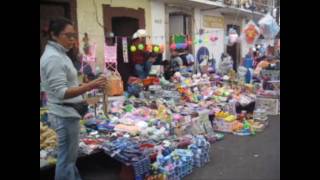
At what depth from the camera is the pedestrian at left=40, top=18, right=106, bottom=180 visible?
3.85 metres

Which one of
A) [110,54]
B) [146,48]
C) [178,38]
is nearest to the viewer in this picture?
[110,54]

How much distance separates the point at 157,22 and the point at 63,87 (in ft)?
29.8

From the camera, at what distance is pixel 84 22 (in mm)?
9578

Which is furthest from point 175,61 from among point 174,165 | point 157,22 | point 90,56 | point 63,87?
point 63,87

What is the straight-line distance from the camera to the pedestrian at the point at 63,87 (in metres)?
3.85

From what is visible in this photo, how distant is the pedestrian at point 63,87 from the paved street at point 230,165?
4.20ft

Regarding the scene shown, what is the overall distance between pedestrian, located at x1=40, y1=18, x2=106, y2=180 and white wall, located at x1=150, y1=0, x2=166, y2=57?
842cm

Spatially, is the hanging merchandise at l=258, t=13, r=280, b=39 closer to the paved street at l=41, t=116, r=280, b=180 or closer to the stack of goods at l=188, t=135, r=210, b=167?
Answer: the paved street at l=41, t=116, r=280, b=180

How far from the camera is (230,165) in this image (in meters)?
6.37

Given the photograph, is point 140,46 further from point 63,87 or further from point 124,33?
point 63,87

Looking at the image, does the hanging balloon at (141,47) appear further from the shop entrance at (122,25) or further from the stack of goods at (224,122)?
the stack of goods at (224,122)

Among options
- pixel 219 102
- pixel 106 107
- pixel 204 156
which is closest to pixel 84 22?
pixel 106 107
